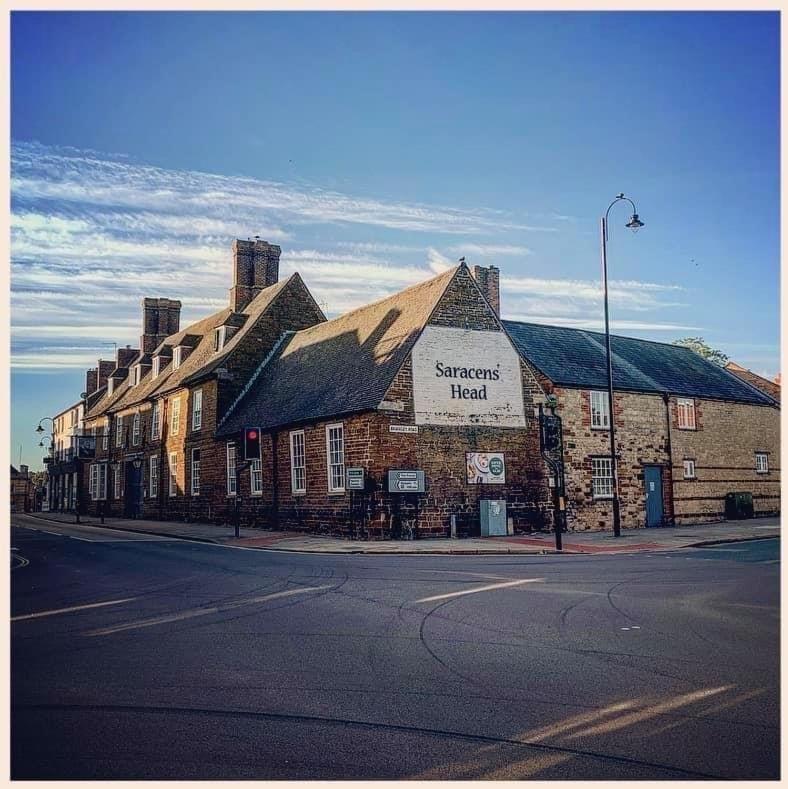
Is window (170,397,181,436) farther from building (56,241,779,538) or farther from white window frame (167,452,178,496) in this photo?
white window frame (167,452,178,496)

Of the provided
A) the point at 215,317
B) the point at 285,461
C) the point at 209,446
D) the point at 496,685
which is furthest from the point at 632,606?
the point at 215,317

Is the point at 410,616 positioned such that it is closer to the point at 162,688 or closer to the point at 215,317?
the point at 162,688

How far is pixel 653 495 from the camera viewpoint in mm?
31719

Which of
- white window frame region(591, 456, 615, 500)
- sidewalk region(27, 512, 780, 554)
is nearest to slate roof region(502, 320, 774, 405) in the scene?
white window frame region(591, 456, 615, 500)

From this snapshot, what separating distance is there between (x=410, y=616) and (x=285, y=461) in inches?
793

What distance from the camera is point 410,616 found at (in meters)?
9.45

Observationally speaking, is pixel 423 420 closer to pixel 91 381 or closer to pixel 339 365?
pixel 339 365

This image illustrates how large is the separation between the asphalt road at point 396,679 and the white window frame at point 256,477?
1823cm

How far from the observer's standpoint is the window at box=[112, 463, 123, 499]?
46844 mm

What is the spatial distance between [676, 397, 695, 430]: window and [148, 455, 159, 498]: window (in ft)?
86.1

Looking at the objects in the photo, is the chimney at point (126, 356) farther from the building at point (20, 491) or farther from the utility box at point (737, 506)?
the utility box at point (737, 506)

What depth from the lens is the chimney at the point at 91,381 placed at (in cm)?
6172

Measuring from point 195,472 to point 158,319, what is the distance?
67.4ft

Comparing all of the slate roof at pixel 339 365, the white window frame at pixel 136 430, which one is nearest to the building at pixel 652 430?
the slate roof at pixel 339 365
